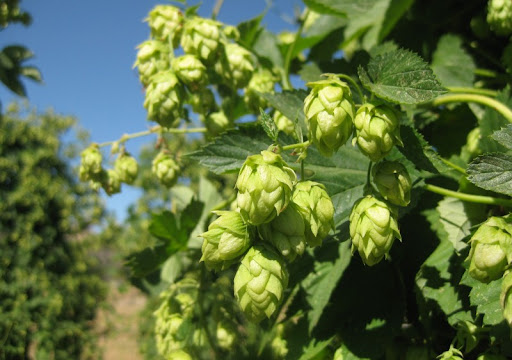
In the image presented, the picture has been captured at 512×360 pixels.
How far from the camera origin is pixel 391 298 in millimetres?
1214

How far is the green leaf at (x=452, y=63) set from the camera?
1.52 meters

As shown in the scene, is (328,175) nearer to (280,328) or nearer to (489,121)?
(489,121)

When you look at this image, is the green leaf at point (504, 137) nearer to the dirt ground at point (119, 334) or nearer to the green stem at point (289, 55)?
the green stem at point (289, 55)

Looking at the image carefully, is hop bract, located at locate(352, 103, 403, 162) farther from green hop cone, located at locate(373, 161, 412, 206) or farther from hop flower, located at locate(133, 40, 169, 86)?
hop flower, located at locate(133, 40, 169, 86)

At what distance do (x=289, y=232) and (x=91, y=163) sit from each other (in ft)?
3.68

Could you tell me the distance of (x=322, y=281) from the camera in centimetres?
126

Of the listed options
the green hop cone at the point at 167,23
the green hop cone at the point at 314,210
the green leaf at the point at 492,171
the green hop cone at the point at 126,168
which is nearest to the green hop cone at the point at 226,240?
the green hop cone at the point at 314,210

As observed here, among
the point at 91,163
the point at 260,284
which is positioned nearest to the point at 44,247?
the point at 91,163

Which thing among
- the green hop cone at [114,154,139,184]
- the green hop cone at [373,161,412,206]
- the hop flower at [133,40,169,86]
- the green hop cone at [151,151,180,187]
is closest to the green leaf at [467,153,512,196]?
the green hop cone at [373,161,412,206]

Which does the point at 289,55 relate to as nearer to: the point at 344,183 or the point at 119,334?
the point at 344,183

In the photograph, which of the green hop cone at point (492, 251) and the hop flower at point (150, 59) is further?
the hop flower at point (150, 59)

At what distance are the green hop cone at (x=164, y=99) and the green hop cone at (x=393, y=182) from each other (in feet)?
2.10

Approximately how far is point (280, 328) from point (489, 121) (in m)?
0.94

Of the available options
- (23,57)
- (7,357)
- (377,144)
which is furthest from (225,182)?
(377,144)
